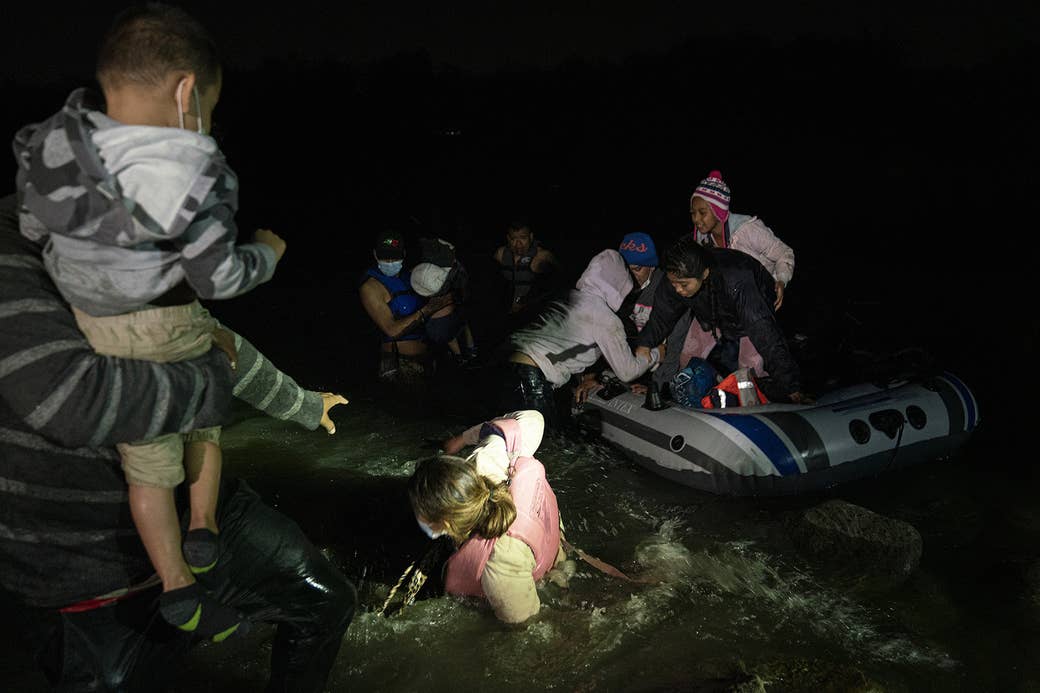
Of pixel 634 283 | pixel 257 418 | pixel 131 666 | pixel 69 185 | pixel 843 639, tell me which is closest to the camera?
pixel 69 185

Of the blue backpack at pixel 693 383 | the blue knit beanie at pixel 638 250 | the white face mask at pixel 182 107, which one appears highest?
the white face mask at pixel 182 107

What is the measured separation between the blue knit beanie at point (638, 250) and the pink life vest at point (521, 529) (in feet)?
8.26

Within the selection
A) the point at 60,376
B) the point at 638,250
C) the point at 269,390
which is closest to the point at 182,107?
the point at 60,376

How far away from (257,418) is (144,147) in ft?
19.0

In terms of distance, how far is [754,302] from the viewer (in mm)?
5348

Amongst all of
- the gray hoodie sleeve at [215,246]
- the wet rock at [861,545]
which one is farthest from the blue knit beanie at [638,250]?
the gray hoodie sleeve at [215,246]

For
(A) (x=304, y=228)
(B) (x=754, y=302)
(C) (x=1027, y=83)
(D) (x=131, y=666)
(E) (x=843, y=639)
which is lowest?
(A) (x=304, y=228)

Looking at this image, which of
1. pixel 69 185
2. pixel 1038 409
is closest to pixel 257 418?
pixel 69 185

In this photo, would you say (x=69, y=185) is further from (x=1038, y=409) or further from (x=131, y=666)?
(x=1038, y=409)

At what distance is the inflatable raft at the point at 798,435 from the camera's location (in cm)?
534

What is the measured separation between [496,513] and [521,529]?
279 millimetres

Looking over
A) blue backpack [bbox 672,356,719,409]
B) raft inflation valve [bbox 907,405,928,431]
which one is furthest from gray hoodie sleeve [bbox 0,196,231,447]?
raft inflation valve [bbox 907,405,928,431]

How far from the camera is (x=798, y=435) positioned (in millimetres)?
5418

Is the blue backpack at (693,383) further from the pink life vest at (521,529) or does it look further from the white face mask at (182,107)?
the white face mask at (182,107)
